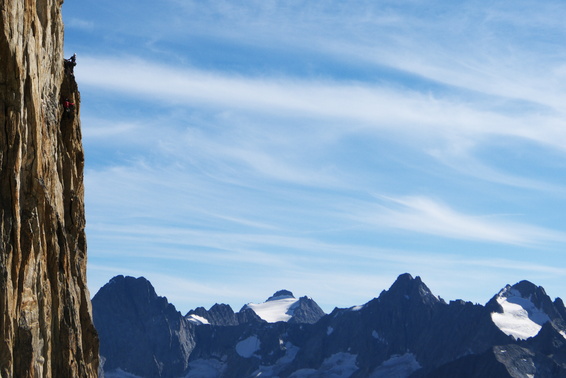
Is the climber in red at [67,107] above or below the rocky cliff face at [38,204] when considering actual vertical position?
above

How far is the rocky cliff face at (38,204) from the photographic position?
2714 centimetres

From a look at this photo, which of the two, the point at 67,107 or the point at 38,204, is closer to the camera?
the point at 38,204

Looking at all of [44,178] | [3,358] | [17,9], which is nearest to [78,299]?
[44,178]

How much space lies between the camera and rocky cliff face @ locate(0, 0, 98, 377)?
27141 millimetres

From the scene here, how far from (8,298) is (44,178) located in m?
5.41

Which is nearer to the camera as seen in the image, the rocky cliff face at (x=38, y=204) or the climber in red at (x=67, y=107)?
the rocky cliff face at (x=38, y=204)

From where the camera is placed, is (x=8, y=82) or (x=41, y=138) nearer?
(x=8, y=82)

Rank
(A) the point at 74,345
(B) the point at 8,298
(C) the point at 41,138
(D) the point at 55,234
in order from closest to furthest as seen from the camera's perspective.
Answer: (B) the point at 8,298 < (C) the point at 41,138 < (D) the point at 55,234 < (A) the point at 74,345

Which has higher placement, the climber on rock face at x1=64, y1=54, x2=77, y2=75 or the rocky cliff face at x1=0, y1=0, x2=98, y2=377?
the climber on rock face at x1=64, y1=54, x2=77, y2=75

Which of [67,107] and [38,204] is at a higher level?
[67,107]

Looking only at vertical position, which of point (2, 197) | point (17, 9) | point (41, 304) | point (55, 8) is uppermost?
point (55, 8)

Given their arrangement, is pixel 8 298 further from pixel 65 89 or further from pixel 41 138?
pixel 65 89

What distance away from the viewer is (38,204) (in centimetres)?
3000

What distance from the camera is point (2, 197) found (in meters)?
27.2
